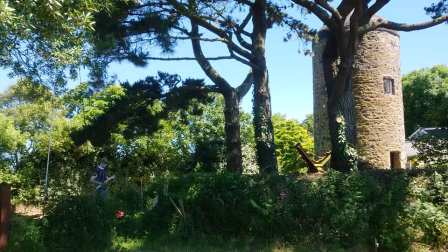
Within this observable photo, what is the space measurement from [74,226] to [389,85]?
17.2m

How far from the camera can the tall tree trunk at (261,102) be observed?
1295cm

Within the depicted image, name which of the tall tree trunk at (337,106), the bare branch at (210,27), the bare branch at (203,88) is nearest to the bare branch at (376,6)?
the tall tree trunk at (337,106)

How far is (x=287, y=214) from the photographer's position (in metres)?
8.26

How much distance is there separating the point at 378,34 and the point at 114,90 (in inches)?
534

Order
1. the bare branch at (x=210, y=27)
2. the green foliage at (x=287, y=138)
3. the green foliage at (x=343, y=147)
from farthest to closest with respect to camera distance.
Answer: the green foliage at (x=287, y=138), the green foliage at (x=343, y=147), the bare branch at (x=210, y=27)

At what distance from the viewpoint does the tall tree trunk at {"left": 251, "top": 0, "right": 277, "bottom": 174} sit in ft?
42.5

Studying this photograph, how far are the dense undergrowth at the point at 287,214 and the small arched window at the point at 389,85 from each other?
13.1 m

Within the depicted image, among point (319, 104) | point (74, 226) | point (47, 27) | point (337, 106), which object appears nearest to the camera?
point (47, 27)

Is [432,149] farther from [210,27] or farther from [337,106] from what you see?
[210,27]

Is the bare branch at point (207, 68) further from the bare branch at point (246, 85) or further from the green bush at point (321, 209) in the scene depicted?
the green bush at point (321, 209)

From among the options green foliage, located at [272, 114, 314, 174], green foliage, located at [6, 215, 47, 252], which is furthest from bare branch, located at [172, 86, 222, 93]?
green foliage, located at [272, 114, 314, 174]

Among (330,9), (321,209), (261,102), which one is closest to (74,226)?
(321,209)

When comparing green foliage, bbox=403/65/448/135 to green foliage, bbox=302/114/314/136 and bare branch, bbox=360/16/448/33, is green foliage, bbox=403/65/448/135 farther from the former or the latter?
bare branch, bbox=360/16/448/33

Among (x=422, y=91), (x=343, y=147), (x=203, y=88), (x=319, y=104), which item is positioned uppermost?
(x=422, y=91)
